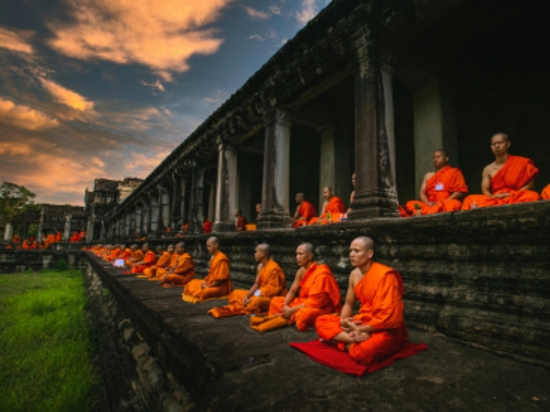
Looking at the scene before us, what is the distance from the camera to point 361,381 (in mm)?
1757

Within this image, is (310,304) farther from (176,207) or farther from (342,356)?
(176,207)

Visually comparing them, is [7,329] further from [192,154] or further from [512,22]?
[512,22]

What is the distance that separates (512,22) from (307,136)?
6362mm

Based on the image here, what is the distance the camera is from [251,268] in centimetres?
600

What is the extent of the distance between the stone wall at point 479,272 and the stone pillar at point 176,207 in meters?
10.1

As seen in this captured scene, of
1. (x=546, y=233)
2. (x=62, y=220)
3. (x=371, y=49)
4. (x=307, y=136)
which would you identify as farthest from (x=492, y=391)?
(x=62, y=220)

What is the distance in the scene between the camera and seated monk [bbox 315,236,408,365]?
2070 mm

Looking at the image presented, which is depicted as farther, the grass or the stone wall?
the grass

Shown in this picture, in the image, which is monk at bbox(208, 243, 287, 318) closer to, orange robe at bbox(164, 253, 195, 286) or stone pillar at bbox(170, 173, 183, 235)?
orange robe at bbox(164, 253, 195, 286)

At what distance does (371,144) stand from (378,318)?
2.83 meters

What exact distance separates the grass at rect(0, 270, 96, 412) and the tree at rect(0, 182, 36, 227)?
144 feet

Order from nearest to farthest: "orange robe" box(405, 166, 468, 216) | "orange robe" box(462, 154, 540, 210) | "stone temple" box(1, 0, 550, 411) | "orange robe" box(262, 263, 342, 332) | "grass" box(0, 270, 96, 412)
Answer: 1. "stone temple" box(1, 0, 550, 411)
2. "grass" box(0, 270, 96, 412)
3. "orange robe" box(262, 263, 342, 332)
4. "orange robe" box(462, 154, 540, 210)
5. "orange robe" box(405, 166, 468, 216)

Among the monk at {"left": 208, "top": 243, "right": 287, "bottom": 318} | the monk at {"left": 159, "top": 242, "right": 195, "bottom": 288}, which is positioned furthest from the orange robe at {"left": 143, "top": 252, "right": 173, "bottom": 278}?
the monk at {"left": 208, "top": 243, "right": 287, "bottom": 318}

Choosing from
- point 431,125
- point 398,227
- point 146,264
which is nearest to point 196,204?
point 146,264
